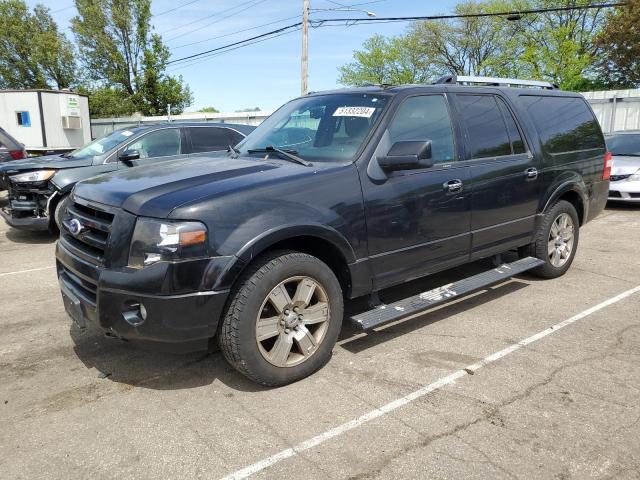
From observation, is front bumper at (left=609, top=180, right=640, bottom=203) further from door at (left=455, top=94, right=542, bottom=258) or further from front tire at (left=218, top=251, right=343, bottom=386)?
front tire at (left=218, top=251, right=343, bottom=386)

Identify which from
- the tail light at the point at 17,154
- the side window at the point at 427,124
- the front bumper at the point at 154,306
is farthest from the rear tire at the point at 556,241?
the tail light at the point at 17,154

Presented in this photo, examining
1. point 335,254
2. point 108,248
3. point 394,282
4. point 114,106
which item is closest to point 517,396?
point 394,282

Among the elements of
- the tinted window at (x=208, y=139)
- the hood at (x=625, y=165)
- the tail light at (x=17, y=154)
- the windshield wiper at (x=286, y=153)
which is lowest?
the hood at (x=625, y=165)

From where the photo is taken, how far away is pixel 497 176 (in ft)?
15.5

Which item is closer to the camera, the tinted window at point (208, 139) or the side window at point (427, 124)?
the side window at point (427, 124)

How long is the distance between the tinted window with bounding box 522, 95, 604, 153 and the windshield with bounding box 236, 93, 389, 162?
2.15 m

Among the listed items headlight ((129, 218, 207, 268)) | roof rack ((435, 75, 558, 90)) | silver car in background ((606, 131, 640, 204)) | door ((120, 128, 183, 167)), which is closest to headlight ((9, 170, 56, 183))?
door ((120, 128, 183, 167))

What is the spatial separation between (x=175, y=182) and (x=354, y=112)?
5.07ft

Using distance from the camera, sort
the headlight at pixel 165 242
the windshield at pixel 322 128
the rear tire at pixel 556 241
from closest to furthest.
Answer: the headlight at pixel 165 242, the windshield at pixel 322 128, the rear tire at pixel 556 241

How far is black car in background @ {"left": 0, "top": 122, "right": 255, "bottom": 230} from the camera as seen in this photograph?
25.4 ft

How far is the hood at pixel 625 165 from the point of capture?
10.6 m

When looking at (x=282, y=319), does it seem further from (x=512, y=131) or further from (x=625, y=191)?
(x=625, y=191)

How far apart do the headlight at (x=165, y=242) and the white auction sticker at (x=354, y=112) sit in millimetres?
1694

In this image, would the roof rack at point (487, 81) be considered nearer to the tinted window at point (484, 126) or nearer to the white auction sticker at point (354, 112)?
the tinted window at point (484, 126)
